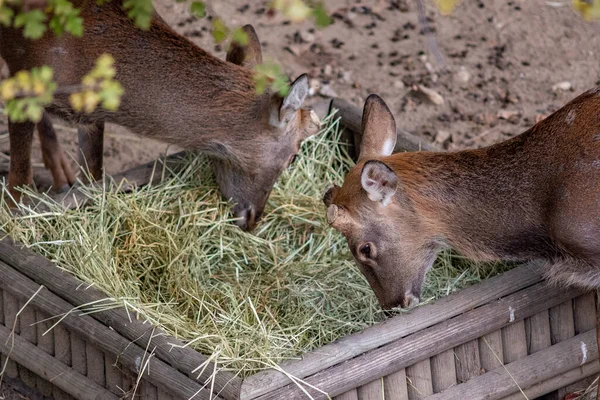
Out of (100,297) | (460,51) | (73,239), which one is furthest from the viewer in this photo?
(460,51)

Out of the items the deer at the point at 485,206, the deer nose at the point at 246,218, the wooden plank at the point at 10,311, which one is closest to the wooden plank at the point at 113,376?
the wooden plank at the point at 10,311

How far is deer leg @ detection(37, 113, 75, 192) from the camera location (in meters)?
7.39

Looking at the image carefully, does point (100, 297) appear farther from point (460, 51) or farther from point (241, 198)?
point (460, 51)

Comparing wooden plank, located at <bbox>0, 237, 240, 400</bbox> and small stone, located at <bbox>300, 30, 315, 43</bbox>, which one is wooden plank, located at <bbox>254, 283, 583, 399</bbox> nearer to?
wooden plank, located at <bbox>0, 237, 240, 400</bbox>

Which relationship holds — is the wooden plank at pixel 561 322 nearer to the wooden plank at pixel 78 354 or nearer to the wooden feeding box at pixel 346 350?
the wooden feeding box at pixel 346 350

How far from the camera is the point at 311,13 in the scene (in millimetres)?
2865

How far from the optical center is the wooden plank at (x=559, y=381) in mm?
5598

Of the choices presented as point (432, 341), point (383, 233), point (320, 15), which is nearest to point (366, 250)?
point (383, 233)

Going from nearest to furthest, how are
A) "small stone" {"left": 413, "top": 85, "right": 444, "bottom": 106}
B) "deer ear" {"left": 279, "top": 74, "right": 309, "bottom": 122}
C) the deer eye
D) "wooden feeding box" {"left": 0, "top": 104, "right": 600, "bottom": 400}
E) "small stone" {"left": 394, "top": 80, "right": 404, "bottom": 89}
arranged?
"wooden feeding box" {"left": 0, "top": 104, "right": 600, "bottom": 400}
the deer eye
"deer ear" {"left": 279, "top": 74, "right": 309, "bottom": 122}
"small stone" {"left": 413, "top": 85, "right": 444, "bottom": 106}
"small stone" {"left": 394, "top": 80, "right": 404, "bottom": 89}

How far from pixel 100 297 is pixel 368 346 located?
4.77 feet

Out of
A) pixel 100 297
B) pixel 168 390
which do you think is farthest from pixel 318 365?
pixel 100 297

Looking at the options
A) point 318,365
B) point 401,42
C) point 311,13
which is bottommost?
point 401,42

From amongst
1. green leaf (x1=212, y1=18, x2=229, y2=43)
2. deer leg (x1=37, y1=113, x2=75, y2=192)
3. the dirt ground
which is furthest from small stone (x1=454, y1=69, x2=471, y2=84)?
green leaf (x1=212, y1=18, x2=229, y2=43)

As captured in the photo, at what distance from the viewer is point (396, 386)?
5223 mm
